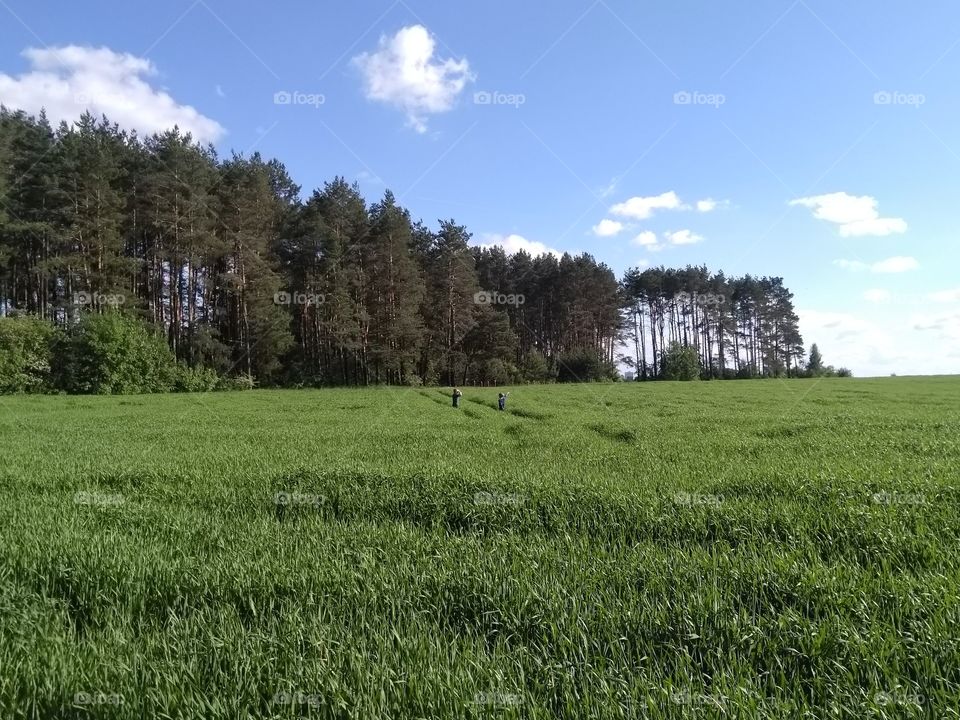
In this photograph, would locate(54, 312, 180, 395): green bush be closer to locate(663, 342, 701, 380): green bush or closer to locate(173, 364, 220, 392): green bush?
locate(173, 364, 220, 392): green bush

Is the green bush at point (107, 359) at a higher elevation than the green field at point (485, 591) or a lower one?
higher

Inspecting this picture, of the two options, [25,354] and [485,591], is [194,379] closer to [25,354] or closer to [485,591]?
[25,354]

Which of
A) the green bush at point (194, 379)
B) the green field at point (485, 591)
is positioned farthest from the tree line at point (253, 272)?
the green field at point (485, 591)

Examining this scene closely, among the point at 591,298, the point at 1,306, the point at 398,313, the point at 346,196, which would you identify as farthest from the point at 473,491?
the point at 591,298

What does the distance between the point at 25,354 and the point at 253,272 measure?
18983 mm

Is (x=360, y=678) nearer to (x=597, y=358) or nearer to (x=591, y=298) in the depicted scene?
(x=597, y=358)

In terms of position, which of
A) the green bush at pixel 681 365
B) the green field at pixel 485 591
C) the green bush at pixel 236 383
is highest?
the green bush at pixel 681 365

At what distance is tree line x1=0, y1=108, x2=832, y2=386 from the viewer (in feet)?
152

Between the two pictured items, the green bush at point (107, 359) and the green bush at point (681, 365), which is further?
the green bush at point (681, 365)

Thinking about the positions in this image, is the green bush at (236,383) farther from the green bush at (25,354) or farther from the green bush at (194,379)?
the green bush at (25,354)

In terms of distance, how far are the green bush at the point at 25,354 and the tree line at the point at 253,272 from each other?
7.64 feet

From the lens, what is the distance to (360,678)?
322cm

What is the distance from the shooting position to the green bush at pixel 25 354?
41.2 m

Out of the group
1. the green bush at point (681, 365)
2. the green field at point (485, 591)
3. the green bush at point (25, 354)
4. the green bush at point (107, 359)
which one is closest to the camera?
the green field at point (485, 591)
